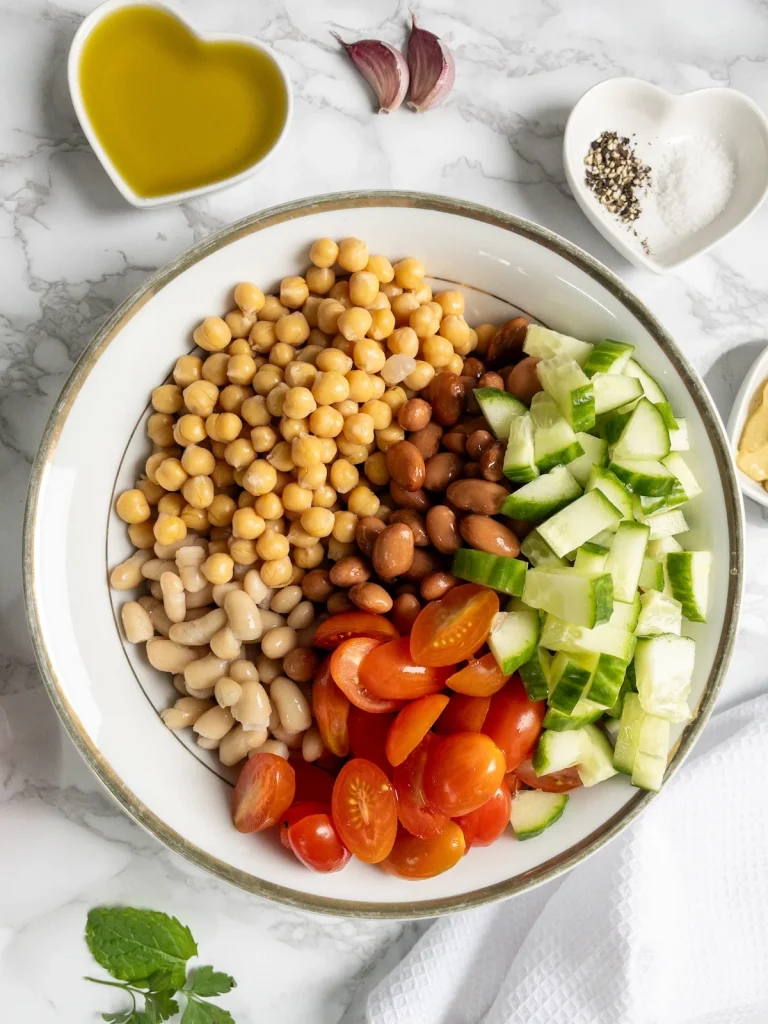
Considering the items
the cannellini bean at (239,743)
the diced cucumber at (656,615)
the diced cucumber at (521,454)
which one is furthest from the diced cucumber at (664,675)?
the cannellini bean at (239,743)

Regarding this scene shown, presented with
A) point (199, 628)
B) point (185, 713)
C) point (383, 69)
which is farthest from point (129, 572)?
point (383, 69)

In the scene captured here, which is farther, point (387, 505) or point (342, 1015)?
point (342, 1015)

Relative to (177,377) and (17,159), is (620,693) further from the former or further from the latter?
(17,159)

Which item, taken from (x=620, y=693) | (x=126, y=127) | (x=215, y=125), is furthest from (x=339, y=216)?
(x=620, y=693)

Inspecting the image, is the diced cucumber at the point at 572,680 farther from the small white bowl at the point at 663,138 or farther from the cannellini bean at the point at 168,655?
the small white bowl at the point at 663,138

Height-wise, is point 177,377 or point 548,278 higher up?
point 548,278

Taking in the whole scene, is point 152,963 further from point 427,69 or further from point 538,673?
point 427,69
